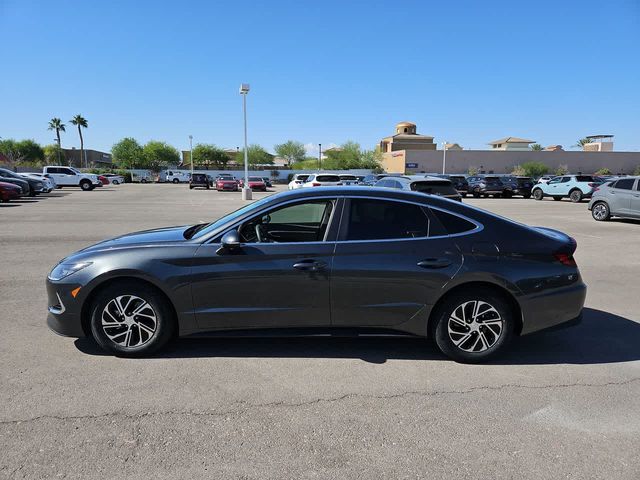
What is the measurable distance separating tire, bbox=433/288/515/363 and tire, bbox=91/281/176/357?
238cm

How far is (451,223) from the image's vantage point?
4047 mm

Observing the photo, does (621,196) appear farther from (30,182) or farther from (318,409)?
(30,182)

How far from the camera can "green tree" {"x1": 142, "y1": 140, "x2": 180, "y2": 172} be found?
3472 inches

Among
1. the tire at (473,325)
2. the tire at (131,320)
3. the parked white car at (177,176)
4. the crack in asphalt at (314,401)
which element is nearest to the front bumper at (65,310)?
the tire at (131,320)

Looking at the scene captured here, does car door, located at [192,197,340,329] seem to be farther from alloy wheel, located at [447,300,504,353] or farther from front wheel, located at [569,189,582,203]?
front wheel, located at [569,189,582,203]

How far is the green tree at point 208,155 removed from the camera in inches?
3681

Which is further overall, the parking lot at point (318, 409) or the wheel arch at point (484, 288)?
the wheel arch at point (484, 288)

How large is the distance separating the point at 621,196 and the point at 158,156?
89.3m

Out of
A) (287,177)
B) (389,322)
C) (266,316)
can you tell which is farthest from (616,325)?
(287,177)

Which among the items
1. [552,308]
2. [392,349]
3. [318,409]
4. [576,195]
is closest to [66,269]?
[318,409]

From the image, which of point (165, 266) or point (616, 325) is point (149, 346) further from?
point (616, 325)

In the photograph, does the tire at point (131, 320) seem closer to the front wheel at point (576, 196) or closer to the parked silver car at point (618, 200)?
the parked silver car at point (618, 200)

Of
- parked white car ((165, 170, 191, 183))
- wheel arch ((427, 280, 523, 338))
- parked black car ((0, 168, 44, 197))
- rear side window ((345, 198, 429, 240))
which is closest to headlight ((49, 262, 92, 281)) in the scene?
rear side window ((345, 198, 429, 240))

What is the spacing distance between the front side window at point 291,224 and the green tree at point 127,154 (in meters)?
88.8
